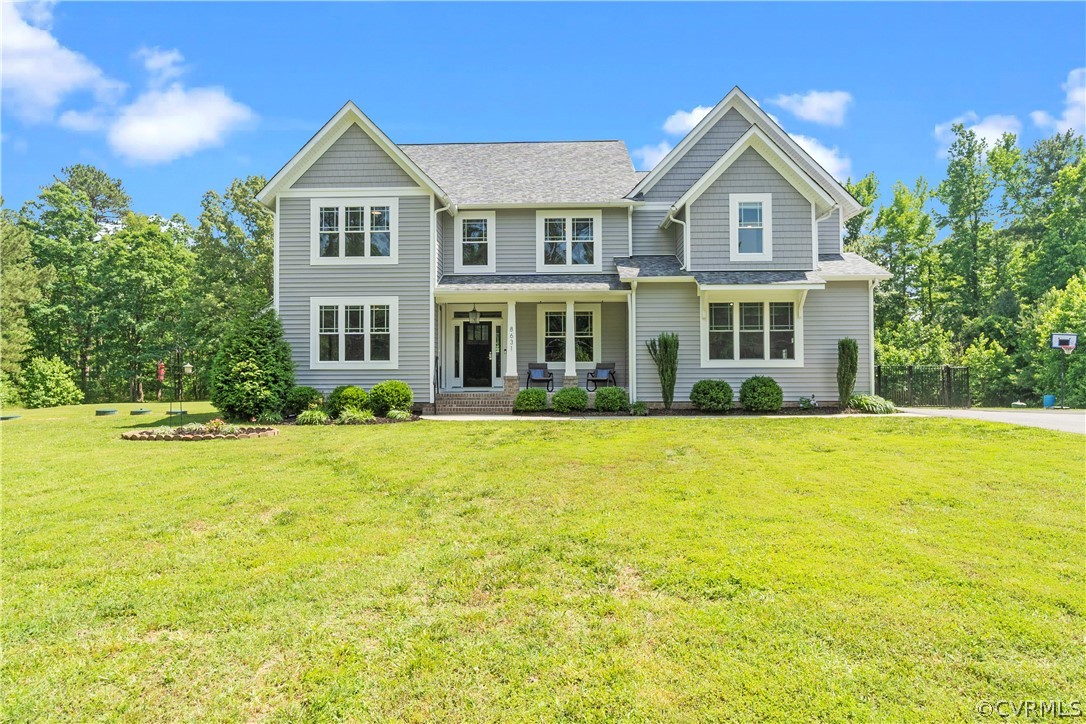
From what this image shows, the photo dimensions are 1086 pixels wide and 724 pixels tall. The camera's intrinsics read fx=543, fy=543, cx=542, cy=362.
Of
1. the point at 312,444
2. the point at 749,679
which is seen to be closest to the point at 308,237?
the point at 312,444

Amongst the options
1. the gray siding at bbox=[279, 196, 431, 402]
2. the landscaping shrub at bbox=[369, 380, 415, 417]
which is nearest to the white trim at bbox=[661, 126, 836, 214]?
the gray siding at bbox=[279, 196, 431, 402]

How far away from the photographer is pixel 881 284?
3234 cm

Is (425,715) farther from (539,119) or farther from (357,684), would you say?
(539,119)

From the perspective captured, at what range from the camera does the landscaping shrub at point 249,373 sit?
13.5 meters

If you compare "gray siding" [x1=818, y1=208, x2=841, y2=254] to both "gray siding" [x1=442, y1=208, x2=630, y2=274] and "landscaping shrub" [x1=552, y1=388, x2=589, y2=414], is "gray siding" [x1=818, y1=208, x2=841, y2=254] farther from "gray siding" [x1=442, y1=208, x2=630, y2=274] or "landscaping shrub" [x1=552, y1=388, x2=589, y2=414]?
"landscaping shrub" [x1=552, y1=388, x2=589, y2=414]

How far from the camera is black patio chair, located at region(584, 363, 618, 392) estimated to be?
16391mm

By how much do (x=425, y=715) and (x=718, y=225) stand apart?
15.3 meters

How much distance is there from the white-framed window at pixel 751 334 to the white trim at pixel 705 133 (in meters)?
4.53

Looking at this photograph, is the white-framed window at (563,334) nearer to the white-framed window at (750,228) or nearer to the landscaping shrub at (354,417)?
the white-framed window at (750,228)

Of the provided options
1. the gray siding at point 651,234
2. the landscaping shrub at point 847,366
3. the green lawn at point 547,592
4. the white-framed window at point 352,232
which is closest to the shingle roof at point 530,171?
the gray siding at point 651,234

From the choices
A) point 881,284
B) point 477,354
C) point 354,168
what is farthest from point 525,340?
point 881,284

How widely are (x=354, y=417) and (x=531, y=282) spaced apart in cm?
633

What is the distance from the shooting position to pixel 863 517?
16.9 ft

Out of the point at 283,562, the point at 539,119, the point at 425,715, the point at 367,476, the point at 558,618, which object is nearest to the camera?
the point at 425,715
